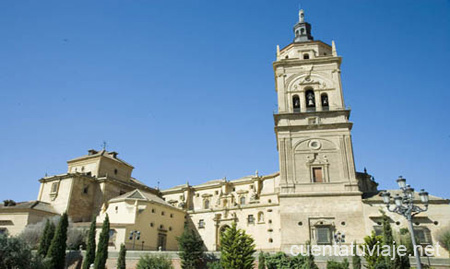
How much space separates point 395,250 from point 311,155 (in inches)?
460

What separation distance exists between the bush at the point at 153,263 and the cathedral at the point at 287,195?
142 inches

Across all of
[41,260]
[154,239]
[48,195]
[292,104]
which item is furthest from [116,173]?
[292,104]

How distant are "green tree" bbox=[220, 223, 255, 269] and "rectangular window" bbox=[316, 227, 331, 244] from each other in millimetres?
6044

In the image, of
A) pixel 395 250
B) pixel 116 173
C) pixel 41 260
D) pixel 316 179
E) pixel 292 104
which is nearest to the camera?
pixel 395 250

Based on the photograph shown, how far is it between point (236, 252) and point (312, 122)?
13890 millimetres

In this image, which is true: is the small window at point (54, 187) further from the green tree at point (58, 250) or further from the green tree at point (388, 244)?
the green tree at point (388, 244)

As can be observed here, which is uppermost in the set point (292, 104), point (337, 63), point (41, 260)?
point (337, 63)

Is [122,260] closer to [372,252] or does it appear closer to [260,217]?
[372,252]

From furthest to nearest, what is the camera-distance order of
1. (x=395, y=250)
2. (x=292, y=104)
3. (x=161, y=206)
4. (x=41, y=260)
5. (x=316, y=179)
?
(x=161, y=206) < (x=292, y=104) < (x=316, y=179) < (x=41, y=260) < (x=395, y=250)

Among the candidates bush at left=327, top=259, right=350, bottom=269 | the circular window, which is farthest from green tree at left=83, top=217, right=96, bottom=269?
the circular window

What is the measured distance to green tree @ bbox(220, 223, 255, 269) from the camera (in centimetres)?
2403

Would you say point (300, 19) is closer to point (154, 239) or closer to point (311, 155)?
point (311, 155)

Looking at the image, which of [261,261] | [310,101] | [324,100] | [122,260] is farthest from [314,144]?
[122,260]

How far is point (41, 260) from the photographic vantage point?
24172mm
